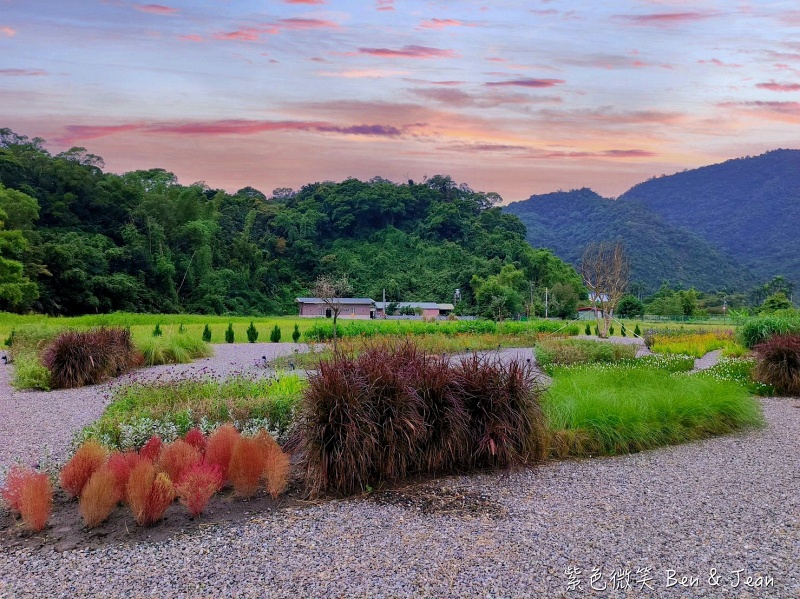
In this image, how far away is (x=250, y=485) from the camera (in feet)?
15.0

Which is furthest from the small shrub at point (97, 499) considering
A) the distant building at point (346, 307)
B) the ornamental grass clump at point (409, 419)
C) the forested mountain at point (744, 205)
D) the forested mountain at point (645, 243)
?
the forested mountain at point (744, 205)

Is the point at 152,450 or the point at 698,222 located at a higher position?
the point at 698,222

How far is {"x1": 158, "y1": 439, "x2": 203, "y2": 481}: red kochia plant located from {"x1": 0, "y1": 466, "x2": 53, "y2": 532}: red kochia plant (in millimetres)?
777

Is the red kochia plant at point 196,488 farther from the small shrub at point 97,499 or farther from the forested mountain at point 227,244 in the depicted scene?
the forested mountain at point 227,244

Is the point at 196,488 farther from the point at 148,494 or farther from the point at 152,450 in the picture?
the point at 152,450

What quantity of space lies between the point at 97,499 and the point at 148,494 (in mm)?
335

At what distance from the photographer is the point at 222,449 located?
15.8 feet

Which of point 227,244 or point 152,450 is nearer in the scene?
point 152,450

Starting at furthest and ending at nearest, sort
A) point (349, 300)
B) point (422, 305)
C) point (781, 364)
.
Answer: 1. point (349, 300)
2. point (422, 305)
3. point (781, 364)

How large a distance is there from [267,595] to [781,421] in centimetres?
746

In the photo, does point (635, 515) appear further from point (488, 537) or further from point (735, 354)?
point (735, 354)

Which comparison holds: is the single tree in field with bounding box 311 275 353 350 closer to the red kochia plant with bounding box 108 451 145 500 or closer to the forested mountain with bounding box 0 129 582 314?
the red kochia plant with bounding box 108 451 145 500

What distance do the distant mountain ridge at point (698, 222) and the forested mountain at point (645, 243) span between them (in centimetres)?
13


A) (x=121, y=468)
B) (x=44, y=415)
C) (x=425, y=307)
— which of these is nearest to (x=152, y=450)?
(x=121, y=468)
